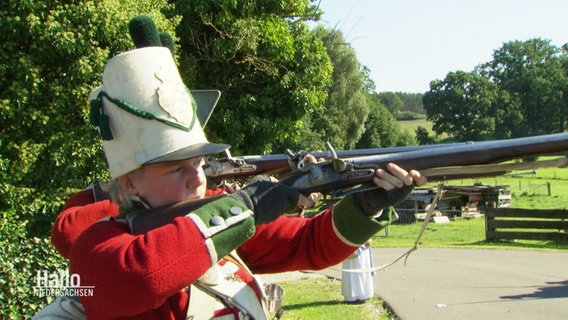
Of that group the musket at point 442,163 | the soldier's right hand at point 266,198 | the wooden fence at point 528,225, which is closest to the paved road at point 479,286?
the wooden fence at point 528,225

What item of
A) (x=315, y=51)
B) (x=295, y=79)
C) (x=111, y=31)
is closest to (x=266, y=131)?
(x=295, y=79)

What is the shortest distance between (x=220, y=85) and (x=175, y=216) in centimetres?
1234

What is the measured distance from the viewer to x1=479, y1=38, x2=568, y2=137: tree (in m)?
66.2

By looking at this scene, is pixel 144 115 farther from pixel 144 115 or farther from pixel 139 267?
pixel 139 267

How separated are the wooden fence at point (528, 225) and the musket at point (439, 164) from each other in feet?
69.3

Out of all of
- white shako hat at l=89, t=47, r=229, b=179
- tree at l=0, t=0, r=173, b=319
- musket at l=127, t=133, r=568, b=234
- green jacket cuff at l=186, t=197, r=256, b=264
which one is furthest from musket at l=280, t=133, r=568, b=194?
tree at l=0, t=0, r=173, b=319

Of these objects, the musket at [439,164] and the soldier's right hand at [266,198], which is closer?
the soldier's right hand at [266,198]

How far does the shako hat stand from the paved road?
8159 millimetres

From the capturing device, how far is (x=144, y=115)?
8.18ft

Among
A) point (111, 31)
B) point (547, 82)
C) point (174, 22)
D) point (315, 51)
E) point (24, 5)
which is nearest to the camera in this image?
point (24, 5)

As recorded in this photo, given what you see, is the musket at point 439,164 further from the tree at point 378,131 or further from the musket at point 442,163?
the tree at point 378,131

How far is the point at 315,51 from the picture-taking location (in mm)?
15492

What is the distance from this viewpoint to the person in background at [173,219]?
2266 mm

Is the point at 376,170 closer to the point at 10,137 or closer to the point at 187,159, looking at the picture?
the point at 187,159
